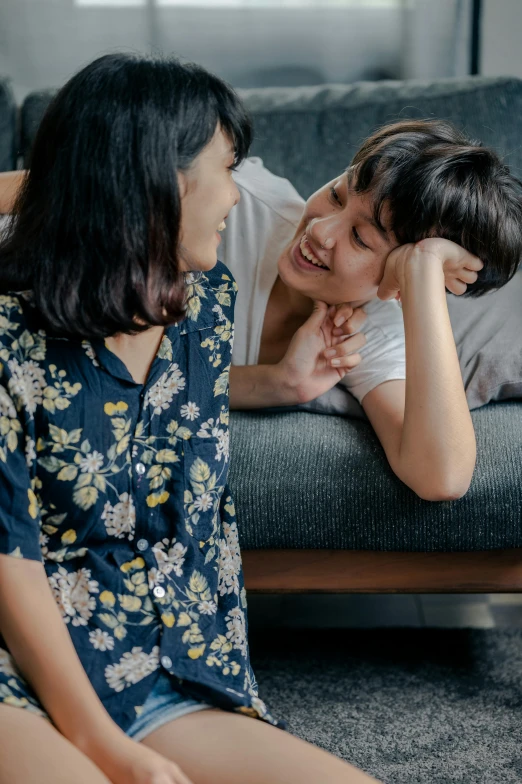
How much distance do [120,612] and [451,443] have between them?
1.92 ft

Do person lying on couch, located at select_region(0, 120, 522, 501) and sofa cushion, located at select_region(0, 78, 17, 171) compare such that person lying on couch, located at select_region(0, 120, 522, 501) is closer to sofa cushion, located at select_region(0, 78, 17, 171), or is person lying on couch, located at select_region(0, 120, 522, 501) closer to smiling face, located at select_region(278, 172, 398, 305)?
smiling face, located at select_region(278, 172, 398, 305)

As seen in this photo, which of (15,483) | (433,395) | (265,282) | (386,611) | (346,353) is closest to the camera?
(15,483)

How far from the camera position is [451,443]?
4.22 ft

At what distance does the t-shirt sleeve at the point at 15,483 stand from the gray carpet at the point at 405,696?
769 mm

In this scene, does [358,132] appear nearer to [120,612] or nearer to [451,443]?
[451,443]

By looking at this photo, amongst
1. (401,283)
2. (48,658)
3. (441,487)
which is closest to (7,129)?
(401,283)

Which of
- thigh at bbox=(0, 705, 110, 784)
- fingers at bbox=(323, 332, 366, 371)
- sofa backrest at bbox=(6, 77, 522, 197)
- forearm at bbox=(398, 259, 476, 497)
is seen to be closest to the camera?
thigh at bbox=(0, 705, 110, 784)

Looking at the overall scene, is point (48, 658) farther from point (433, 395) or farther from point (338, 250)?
point (338, 250)

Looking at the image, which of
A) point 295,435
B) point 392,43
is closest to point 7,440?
point 295,435

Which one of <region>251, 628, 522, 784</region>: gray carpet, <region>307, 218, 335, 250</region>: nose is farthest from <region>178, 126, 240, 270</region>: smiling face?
<region>251, 628, 522, 784</region>: gray carpet

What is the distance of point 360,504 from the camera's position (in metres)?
1.39

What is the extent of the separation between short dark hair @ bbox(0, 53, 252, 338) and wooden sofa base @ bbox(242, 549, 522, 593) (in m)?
0.67

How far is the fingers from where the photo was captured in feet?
4.91

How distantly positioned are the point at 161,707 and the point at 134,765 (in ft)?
0.43
